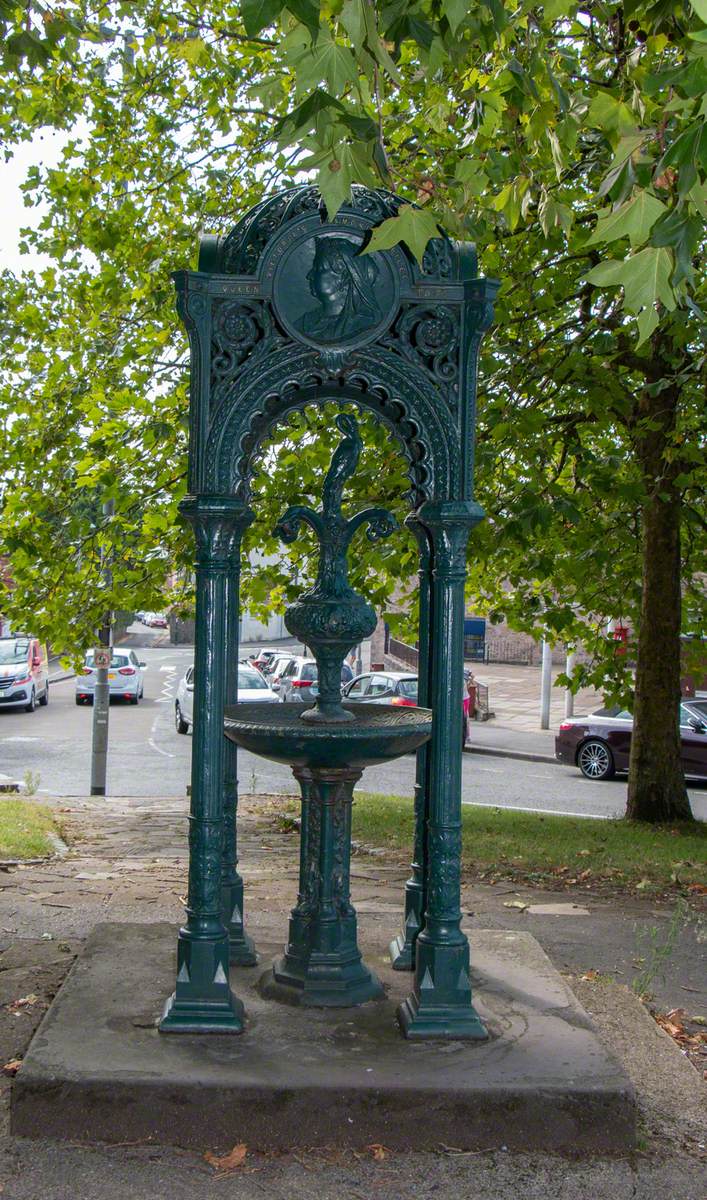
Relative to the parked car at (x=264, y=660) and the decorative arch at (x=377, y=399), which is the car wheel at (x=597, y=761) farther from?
the decorative arch at (x=377, y=399)

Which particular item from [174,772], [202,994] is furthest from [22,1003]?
[174,772]

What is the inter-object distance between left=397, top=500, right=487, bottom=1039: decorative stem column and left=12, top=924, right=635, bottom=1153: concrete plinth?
0.13 meters

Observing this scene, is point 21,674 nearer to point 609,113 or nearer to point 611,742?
point 611,742

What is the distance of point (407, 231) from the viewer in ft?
13.8

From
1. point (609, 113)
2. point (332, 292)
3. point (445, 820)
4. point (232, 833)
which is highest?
point (609, 113)

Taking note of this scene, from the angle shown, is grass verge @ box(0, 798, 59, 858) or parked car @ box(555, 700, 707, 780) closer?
grass verge @ box(0, 798, 59, 858)

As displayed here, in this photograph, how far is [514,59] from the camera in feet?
19.5

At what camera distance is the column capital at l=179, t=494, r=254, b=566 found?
5008 mm

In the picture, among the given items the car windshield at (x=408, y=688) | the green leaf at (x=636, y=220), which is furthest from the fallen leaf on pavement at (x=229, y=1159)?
the car windshield at (x=408, y=688)

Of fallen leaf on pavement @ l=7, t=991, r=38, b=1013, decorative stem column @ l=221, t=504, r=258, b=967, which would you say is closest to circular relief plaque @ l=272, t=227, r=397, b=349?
decorative stem column @ l=221, t=504, r=258, b=967

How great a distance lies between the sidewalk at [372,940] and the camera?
13.4 feet

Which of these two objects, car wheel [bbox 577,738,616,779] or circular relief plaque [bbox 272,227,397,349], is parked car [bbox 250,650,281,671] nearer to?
car wheel [bbox 577,738,616,779]

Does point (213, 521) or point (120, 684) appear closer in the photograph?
point (213, 521)

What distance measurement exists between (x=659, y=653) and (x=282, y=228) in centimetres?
814
